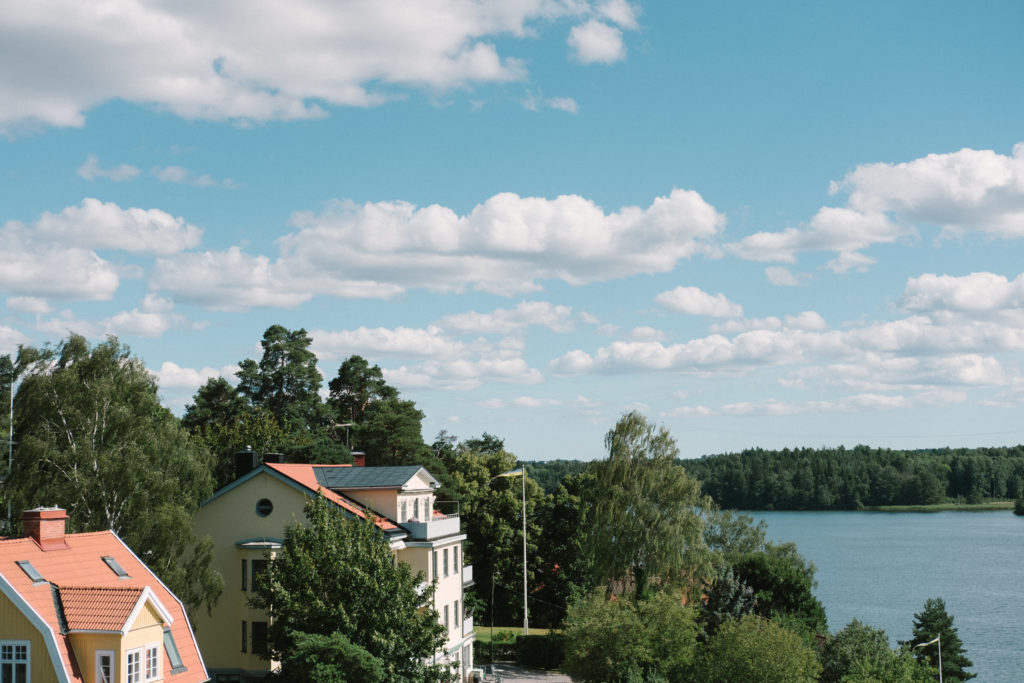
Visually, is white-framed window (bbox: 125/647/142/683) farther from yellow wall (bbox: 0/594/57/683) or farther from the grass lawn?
the grass lawn

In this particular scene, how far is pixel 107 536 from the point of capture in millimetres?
33438

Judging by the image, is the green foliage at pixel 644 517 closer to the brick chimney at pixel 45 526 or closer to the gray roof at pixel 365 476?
the gray roof at pixel 365 476

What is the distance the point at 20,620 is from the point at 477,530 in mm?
44943

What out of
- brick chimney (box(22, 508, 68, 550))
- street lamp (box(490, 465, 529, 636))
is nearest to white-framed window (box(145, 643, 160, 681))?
brick chimney (box(22, 508, 68, 550))

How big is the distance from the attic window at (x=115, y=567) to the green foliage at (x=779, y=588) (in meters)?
36.7

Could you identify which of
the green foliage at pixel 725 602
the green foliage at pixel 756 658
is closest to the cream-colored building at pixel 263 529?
the green foliage at pixel 756 658

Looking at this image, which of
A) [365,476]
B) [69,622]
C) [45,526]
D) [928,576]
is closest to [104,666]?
[69,622]

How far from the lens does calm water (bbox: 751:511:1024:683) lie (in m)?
74.0

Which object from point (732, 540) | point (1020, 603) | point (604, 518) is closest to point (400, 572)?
point (604, 518)

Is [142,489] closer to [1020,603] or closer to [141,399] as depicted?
[141,399]

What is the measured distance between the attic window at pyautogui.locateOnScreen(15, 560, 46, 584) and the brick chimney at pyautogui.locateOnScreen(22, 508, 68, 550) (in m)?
1.52

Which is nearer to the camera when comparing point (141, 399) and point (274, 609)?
point (274, 609)

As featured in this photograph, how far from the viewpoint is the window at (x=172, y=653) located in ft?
100.0

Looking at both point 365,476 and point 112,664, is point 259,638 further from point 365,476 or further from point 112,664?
point 112,664
